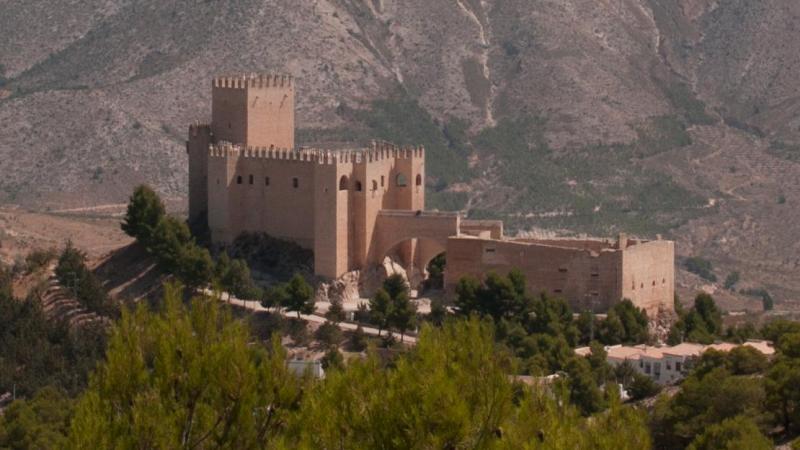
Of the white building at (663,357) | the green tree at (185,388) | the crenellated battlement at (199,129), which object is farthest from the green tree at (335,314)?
the green tree at (185,388)

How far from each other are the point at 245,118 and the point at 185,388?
113ft

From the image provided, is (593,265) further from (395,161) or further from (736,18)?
(736,18)

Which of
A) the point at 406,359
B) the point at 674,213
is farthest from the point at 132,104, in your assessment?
the point at 406,359

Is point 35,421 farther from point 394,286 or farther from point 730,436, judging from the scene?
point 730,436

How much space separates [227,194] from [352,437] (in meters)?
34.0

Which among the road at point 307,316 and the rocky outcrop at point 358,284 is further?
the rocky outcrop at point 358,284

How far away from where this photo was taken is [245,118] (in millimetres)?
61375

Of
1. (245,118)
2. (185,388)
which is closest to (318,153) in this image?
(245,118)

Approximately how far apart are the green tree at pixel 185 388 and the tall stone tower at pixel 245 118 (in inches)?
1319

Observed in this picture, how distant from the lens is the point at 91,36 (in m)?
108

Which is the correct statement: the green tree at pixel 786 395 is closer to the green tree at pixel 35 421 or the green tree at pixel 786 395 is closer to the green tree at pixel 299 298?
the green tree at pixel 35 421

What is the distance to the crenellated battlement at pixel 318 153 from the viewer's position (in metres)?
58.5

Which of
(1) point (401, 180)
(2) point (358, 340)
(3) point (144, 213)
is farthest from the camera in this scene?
(3) point (144, 213)

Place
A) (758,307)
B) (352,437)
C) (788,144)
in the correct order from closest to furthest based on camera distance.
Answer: (352,437) < (758,307) < (788,144)
